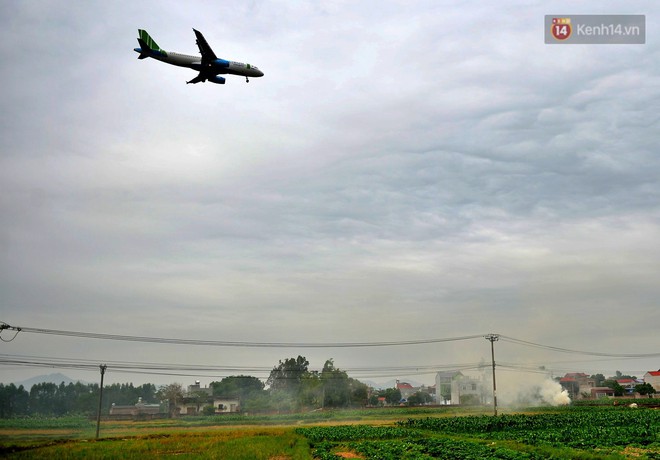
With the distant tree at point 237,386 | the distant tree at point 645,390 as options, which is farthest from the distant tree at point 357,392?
the distant tree at point 645,390

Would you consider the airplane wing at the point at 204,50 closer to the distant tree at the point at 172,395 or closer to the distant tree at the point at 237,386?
the distant tree at the point at 172,395

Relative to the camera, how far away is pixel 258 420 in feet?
347

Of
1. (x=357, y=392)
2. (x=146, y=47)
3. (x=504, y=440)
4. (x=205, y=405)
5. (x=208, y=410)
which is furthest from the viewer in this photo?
(x=357, y=392)

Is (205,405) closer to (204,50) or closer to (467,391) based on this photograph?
(467,391)

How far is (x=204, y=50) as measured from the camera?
1784 inches

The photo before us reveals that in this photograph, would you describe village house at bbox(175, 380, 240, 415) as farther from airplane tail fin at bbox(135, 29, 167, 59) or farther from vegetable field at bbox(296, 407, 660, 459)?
airplane tail fin at bbox(135, 29, 167, 59)

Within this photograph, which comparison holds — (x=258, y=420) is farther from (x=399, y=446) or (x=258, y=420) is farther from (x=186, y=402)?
(x=399, y=446)

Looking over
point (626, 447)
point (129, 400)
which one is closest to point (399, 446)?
point (626, 447)

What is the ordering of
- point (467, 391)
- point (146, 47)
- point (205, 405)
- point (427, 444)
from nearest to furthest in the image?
1. point (146, 47)
2. point (427, 444)
3. point (205, 405)
4. point (467, 391)

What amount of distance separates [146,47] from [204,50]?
4.40 metres

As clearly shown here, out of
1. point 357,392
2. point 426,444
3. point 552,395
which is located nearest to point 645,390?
point 552,395

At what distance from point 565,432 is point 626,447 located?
13.3m

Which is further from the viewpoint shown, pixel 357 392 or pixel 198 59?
pixel 357 392

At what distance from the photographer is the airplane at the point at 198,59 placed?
44.2m
